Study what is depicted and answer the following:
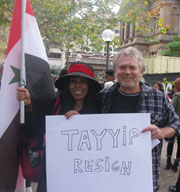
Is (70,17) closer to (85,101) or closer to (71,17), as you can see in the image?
(71,17)

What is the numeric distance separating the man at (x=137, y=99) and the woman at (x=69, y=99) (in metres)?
0.17

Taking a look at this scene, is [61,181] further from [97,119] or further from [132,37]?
[132,37]

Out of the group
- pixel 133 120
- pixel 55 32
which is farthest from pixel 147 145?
pixel 55 32

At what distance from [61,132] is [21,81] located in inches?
22.8

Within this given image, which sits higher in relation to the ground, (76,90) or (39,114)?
(76,90)

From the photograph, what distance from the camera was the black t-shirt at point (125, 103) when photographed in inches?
75.0

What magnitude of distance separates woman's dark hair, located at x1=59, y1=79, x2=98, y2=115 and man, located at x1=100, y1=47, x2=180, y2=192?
11cm

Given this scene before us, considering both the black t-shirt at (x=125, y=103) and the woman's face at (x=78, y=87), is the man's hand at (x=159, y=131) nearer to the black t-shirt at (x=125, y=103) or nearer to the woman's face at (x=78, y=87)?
the black t-shirt at (x=125, y=103)

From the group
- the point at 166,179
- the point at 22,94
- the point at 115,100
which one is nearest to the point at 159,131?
the point at 115,100

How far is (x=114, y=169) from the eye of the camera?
168 centimetres

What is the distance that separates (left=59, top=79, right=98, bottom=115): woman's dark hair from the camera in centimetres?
191

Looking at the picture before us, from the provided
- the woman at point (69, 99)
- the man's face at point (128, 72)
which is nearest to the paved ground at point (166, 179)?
the woman at point (69, 99)

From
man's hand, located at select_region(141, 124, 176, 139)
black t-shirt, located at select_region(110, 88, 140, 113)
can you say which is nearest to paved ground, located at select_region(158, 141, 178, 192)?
man's hand, located at select_region(141, 124, 176, 139)

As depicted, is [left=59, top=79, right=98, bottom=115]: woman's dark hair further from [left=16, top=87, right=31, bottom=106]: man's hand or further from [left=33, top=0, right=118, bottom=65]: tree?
[left=33, top=0, right=118, bottom=65]: tree
